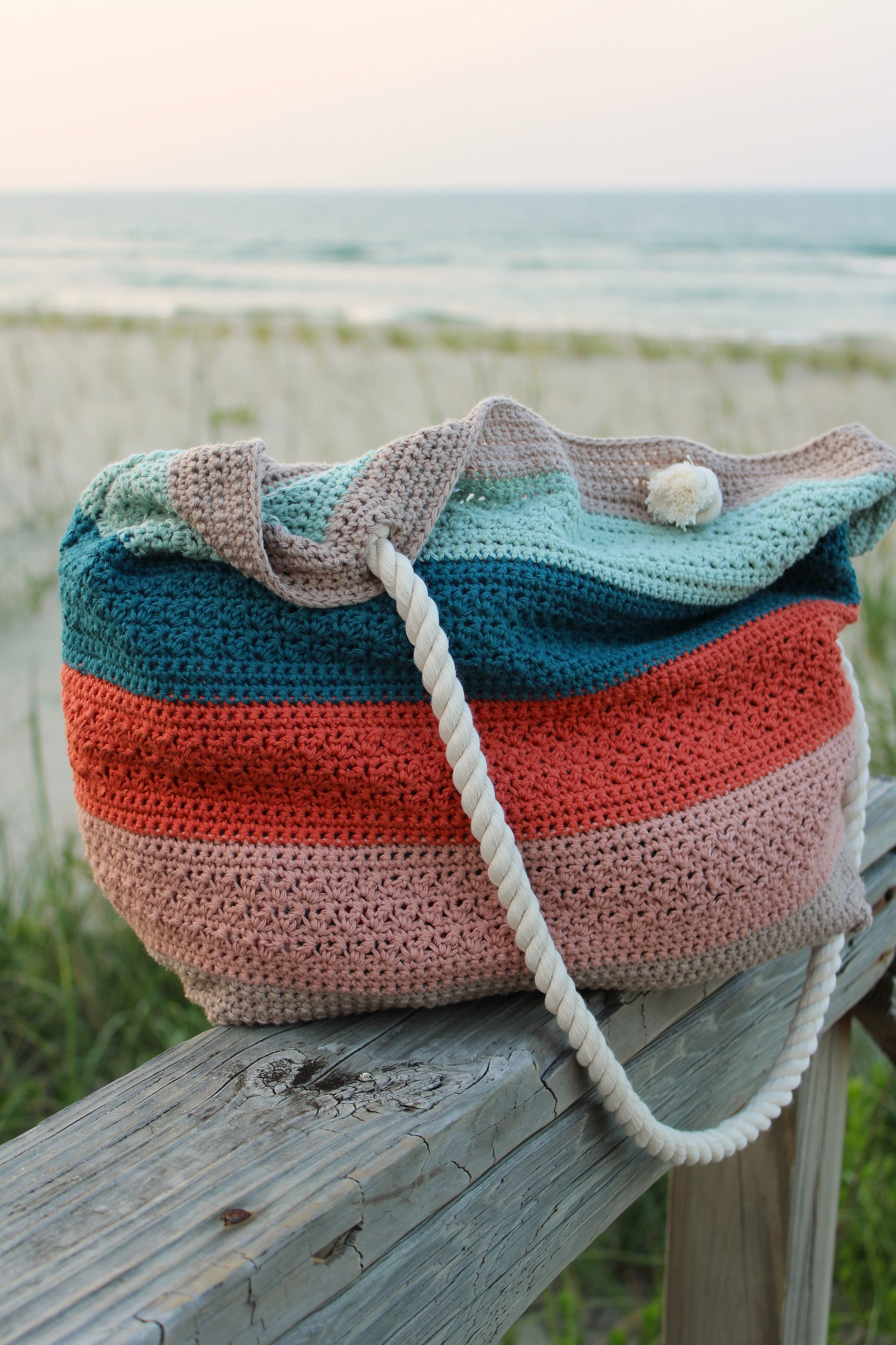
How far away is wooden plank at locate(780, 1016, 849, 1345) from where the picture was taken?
129cm

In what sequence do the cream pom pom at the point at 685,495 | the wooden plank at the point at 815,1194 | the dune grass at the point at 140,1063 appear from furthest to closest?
the dune grass at the point at 140,1063, the wooden plank at the point at 815,1194, the cream pom pom at the point at 685,495

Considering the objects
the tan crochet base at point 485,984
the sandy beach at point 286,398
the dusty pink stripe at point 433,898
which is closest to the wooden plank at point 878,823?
the tan crochet base at point 485,984

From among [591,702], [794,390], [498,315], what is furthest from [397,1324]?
[498,315]

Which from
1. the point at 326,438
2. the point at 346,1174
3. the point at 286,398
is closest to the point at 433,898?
the point at 346,1174

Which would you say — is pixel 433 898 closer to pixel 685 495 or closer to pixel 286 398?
pixel 685 495

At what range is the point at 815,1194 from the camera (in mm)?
1317

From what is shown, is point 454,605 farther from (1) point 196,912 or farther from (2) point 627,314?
(2) point 627,314

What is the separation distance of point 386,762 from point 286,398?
6.34 m

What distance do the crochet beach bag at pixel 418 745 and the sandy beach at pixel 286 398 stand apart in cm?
191

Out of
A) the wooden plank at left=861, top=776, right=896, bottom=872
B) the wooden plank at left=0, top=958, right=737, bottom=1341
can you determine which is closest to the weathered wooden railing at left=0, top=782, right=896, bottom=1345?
the wooden plank at left=0, top=958, right=737, bottom=1341

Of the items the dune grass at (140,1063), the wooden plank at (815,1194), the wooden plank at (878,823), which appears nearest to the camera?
the wooden plank at (878,823)

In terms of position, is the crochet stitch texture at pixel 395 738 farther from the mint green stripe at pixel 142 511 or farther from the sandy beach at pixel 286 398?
the sandy beach at pixel 286 398

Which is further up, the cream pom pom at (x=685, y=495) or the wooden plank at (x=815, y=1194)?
the cream pom pom at (x=685, y=495)

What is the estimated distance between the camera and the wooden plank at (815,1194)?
50.6 inches
